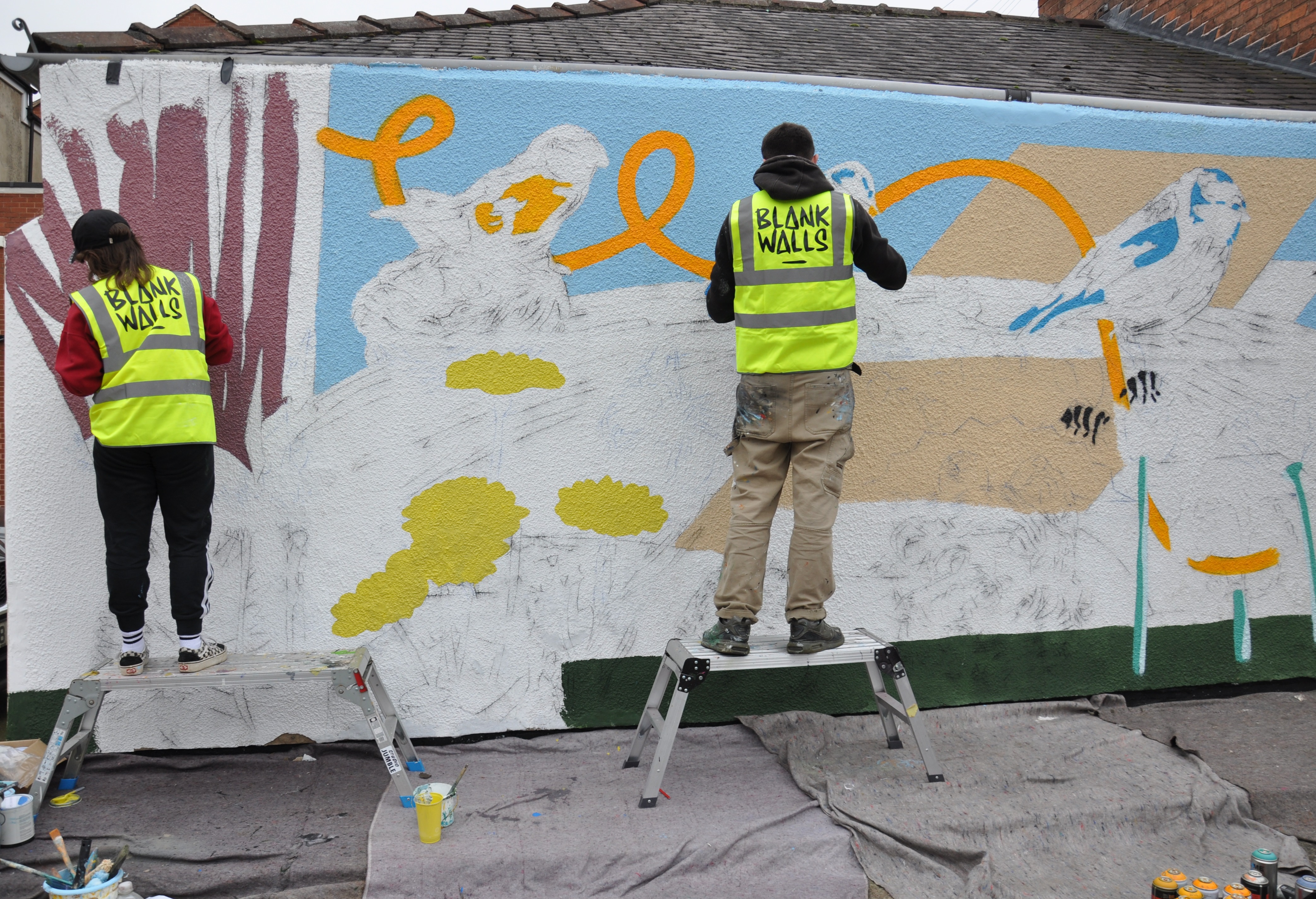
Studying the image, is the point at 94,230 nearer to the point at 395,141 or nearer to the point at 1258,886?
the point at 395,141

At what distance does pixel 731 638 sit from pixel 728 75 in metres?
2.30

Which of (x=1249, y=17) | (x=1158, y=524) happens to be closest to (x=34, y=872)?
(x=1158, y=524)

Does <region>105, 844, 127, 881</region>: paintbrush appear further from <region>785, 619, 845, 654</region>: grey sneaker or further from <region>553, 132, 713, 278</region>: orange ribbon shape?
<region>553, 132, 713, 278</region>: orange ribbon shape

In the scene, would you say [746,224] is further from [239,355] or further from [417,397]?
[239,355]

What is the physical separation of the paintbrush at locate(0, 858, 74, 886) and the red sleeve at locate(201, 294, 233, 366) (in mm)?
1654

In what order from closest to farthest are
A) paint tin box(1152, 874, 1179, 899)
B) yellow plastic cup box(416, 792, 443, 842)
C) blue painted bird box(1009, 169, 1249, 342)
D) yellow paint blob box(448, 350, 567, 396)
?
paint tin box(1152, 874, 1179, 899) < yellow plastic cup box(416, 792, 443, 842) < yellow paint blob box(448, 350, 567, 396) < blue painted bird box(1009, 169, 1249, 342)

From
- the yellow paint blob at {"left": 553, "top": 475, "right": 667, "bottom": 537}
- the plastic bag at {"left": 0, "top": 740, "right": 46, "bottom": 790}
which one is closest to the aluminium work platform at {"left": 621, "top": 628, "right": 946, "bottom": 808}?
the yellow paint blob at {"left": 553, "top": 475, "right": 667, "bottom": 537}

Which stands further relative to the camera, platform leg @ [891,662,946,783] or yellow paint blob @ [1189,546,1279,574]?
yellow paint blob @ [1189,546,1279,574]

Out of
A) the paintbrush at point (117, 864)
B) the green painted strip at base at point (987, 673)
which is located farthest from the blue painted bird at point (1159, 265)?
the paintbrush at point (117, 864)

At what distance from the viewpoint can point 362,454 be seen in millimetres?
3578

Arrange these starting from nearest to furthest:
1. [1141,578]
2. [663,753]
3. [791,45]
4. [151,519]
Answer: [663,753] → [151,519] → [1141,578] → [791,45]

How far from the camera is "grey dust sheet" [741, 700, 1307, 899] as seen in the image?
9.41 feet

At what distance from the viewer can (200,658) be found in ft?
10.4

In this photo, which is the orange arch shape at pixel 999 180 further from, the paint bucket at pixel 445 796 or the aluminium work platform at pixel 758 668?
the paint bucket at pixel 445 796
